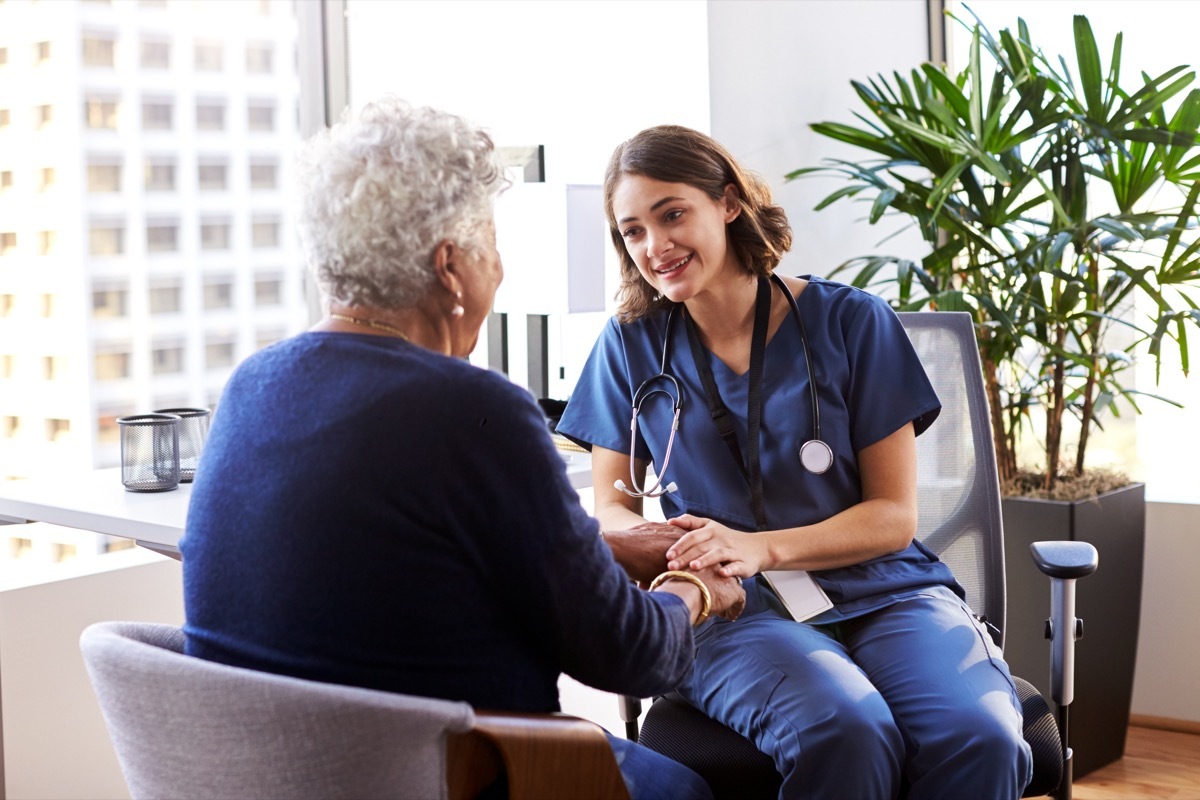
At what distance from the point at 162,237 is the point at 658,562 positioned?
1847 millimetres

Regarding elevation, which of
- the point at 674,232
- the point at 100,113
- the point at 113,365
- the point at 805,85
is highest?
the point at 805,85

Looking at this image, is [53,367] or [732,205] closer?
[732,205]

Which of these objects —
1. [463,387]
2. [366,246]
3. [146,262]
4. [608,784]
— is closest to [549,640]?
[608,784]

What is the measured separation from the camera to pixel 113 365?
293cm

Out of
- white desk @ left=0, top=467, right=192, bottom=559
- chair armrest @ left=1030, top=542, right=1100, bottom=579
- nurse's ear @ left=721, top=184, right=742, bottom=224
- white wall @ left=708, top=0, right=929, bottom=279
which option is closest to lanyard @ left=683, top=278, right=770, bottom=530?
nurse's ear @ left=721, top=184, right=742, bottom=224

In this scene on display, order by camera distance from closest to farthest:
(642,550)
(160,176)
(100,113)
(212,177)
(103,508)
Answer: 1. (642,550)
2. (103,508)
3. (100,113)
4. (160,176)
5. (212,177)

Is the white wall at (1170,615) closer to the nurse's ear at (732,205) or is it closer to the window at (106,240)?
the nurse's ear at (732,205)

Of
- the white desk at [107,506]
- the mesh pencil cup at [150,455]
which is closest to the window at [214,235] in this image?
the white desk at [107,506]

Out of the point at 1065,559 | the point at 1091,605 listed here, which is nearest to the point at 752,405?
the point at 1065,559

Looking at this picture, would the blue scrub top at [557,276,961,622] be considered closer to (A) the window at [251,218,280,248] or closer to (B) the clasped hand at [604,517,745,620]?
(B) the clasped hand at [604,517,745,620]

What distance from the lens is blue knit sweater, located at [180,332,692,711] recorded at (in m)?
1.09

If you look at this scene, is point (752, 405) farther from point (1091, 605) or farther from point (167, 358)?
point (167, 358)

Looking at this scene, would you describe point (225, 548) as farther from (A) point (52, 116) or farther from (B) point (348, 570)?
(A) point (52, 116)

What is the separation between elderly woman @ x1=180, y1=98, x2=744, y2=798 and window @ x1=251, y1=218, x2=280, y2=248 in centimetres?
201
